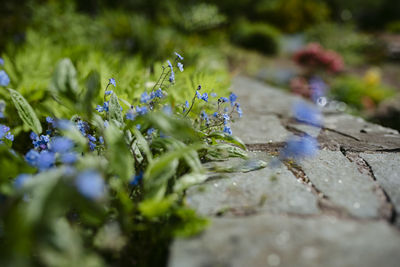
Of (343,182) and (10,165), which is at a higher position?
(10,165)

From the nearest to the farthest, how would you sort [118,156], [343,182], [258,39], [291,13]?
[118,156] < [343,182] < [258,39] < [291,13]

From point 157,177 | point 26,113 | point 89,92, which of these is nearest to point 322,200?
point 157,177

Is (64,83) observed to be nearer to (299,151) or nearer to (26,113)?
(26,113)

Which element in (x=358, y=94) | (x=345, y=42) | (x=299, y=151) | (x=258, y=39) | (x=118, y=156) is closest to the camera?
(x=118, y=156)

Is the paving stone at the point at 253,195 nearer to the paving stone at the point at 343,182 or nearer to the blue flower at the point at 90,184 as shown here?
the paving stone at the point at 343,182

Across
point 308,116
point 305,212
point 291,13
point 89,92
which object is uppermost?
point 89,92

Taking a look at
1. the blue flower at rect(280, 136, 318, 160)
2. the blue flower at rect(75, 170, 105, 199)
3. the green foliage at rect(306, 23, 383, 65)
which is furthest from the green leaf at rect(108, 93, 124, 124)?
the green foliage at rect(306, 23, 383, 65)

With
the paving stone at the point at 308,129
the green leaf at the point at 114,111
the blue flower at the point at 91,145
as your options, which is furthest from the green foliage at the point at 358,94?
the blue flower at the point at 91,145
